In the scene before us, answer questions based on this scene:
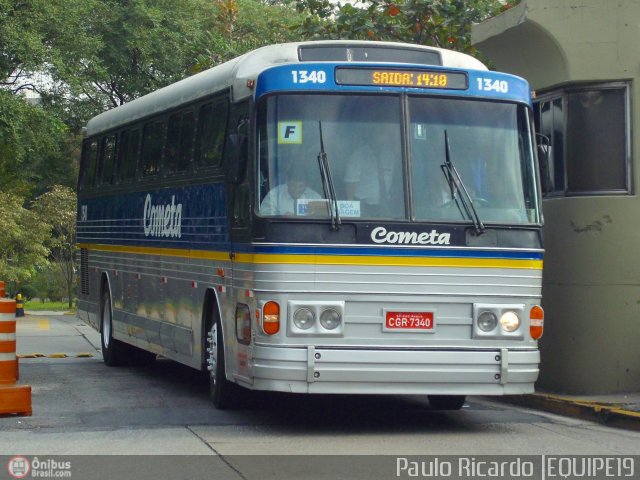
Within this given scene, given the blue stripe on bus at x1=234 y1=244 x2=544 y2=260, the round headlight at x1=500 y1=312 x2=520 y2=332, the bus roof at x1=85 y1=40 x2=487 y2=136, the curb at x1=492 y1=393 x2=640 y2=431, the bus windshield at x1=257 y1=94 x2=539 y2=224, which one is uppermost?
the bus roof at x1=85 y1=40 x2=487 y2=136

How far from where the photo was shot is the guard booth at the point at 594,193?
547 inches

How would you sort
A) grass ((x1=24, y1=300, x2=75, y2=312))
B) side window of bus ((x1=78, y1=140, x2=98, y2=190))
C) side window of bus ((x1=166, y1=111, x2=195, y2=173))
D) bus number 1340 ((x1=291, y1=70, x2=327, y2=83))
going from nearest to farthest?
bus number 1340 ((x1=291, y1=70, x2=327, y2=83)) < side window of bus ((x1=166, y1=111, x2=195, y2=173)) < side window of bus ((x1=78, y1=140, x2=98, y2=190)) < grass ((x1=24, y1=300, x2=75, y2=312))

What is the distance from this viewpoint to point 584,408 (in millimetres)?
12789

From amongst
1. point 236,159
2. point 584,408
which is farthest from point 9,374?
point 584,408

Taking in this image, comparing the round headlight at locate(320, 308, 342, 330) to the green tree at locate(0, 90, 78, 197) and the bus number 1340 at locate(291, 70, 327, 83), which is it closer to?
the bus number 1340 at locate(291, 70, 327, 83)

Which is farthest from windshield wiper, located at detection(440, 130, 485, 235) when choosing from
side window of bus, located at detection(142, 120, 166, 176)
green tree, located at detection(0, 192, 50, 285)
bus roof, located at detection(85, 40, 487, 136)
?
green tree, located at detection(0, 192, 50, 285)

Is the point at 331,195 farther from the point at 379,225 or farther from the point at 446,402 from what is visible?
the point at 446,402

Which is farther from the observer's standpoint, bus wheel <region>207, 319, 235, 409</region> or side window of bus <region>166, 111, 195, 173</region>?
side window of bus <region>166, 111, 195, 173</region>

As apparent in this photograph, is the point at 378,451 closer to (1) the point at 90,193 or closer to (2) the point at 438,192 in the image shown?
(2) the point at 438,192

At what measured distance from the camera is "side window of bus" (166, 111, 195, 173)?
1416 cm

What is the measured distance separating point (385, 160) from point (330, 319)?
1.49 metres

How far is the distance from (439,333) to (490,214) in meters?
1.19

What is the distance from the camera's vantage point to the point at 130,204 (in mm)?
16984
